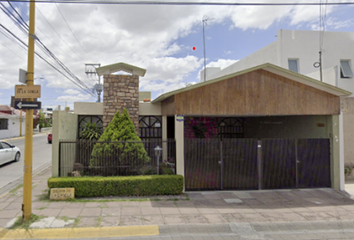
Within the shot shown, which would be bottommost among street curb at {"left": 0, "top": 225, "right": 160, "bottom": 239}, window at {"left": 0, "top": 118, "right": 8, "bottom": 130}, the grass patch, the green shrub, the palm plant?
street curb at {"left": 0, "top": 225, "right": 160, "bottom": 239}

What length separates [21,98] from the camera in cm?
577

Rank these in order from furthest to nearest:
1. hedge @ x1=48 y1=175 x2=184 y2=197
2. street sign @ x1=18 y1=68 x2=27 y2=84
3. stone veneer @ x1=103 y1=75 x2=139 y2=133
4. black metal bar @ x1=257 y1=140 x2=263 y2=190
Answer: stone veneer @ x1=103 y1=75 x2=139 y2=133 → black metal bar @ x1=257 y1=140 x2=263 y2=190 → hedge @ x1=48 y1=175 x2=184 y2=197 → street sign @ x1=18 y1=68 x2=27 y2=84

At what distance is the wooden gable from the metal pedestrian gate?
106 centimetres

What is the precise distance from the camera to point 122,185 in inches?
296

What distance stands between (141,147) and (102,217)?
2.80 metres

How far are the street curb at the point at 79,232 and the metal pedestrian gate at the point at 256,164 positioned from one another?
9.94ft

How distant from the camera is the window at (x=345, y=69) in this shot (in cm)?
1469

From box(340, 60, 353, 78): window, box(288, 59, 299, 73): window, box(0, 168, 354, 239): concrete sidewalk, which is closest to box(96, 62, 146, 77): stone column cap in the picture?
box(0, 168, 354, 239): concrete sidewalk

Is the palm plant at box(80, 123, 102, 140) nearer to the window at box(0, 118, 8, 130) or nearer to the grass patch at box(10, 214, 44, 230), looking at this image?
the grass patch at box(10, 214, 44, 230)

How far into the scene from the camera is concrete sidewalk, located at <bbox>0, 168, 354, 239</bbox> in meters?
5.73

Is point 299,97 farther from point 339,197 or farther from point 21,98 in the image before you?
point 21,98

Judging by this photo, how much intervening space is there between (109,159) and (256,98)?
535 cm

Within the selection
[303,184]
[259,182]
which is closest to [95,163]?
[259,182]

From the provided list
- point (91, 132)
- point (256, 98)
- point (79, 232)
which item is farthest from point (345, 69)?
point (79, 232)
